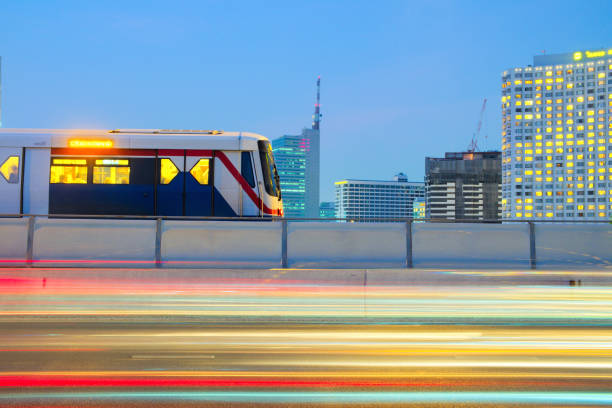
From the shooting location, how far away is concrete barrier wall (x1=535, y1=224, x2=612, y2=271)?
17141 millimetres

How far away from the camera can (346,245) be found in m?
17.5

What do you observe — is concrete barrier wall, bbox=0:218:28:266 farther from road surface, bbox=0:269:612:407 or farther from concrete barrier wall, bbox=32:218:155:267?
road surface, bbox=0:269:612:407

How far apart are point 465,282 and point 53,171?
15382 millimetres

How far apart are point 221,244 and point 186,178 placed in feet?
23.4

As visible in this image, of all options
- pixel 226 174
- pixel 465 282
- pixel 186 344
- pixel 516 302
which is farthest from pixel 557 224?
pixel 186 344

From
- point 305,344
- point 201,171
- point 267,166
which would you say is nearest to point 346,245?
point 267,166

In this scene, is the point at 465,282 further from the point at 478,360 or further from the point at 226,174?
the point at 226,174

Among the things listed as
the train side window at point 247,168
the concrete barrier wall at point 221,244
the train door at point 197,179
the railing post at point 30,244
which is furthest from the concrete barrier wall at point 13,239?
the train side window at point 247,168

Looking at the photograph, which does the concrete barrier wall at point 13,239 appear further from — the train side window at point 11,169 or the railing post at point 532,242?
the railing post at point 532,242

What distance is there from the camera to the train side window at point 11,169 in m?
23.3

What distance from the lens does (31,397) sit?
19.7ft

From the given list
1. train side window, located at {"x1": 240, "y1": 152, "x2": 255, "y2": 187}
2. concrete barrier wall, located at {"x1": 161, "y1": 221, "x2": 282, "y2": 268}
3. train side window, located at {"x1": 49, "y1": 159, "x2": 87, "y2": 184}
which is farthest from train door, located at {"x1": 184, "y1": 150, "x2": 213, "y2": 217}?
concrete barrier wall, located at {"x1": 161, "y1": 221, "x2": 282, "y2": 268}

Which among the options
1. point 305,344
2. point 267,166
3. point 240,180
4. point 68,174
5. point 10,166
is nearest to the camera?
point 305,344

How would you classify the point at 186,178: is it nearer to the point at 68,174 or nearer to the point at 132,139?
the point at 132,139
